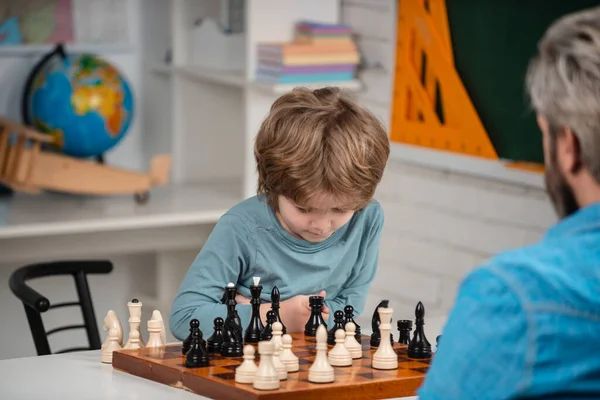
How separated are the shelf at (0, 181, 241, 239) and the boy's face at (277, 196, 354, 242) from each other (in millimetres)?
1396

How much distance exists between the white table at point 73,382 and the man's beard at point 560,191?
56cm

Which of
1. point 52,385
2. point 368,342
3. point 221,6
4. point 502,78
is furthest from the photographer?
point 221,6

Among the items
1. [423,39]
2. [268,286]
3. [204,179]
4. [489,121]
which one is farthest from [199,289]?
[204,179]

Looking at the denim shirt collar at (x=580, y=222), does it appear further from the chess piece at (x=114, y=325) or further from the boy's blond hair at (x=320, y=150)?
the chess piece at (x=114, y=325)

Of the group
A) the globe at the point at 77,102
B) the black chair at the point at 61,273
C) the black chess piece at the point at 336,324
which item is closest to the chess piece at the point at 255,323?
the black chess piece at the point at 336,324

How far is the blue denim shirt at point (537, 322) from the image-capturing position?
0.98 meters

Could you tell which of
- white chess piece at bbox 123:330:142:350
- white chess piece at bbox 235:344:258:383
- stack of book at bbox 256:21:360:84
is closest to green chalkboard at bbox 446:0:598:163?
stack of book at bbox 256:21:360:84

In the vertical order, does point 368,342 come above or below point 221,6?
below

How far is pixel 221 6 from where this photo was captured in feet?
12.7

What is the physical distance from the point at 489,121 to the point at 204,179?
4.52ft

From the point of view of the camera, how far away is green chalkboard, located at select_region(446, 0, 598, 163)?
9.06 feet

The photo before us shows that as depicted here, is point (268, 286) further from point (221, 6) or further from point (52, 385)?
point (221, 6)

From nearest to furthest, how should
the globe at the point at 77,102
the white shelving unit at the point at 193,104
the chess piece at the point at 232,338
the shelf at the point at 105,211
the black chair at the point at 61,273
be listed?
the chess piece at the point at 232,338
the black chair at the point at 61,273
the shelf at the point at 105,211
the globe at the point at 77,102
the white shelving unit at the point at 193,104

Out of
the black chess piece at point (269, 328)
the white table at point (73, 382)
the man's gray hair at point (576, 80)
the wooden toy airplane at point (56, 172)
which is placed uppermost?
the man's gray hair at point (576, 80)
